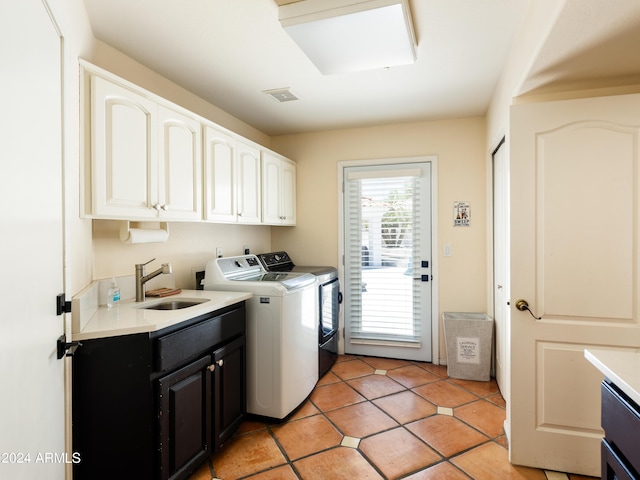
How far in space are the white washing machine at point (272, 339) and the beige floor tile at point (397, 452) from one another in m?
0.62

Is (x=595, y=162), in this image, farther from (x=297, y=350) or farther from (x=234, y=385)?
(x=234, y=385)

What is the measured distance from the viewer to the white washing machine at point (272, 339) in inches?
93.4

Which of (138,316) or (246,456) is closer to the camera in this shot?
(138,316)

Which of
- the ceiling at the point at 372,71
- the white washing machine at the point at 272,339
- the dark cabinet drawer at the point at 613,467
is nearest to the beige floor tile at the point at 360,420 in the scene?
the white washing machine at the point at 272,339

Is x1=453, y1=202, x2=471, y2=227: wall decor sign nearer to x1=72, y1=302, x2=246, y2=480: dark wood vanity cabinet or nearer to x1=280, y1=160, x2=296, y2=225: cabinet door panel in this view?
x1=280, y1=160, x2=296, y2=225: cabinet door panel

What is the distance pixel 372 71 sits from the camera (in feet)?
8.02

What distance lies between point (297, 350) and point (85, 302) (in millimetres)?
1420

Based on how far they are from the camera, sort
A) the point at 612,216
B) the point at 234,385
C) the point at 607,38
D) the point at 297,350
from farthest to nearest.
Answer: the point at 297,350
the point at 234,385
the point at 612,216
the point at 607,38

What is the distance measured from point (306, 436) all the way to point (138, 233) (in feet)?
5.36

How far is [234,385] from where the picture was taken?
2.23m

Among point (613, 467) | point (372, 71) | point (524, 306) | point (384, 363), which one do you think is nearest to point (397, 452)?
point (524, 306)

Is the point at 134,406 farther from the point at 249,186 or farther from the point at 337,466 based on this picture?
the point at 249,186

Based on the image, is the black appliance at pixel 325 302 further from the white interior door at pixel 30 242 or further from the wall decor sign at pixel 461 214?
the white interior door at pixel 30 242

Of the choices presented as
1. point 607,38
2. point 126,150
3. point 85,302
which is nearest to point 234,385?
point 85,302
